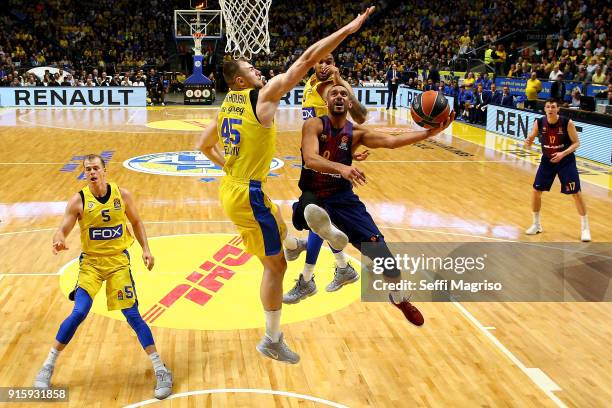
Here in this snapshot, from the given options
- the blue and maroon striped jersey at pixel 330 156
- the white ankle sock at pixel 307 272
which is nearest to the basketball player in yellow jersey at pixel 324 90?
the blue and maroon striped jersey at pixel 330 156

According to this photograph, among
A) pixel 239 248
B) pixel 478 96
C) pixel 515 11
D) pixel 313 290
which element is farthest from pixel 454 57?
pixel 313 290

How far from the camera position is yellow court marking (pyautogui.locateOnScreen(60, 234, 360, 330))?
21.2 ft

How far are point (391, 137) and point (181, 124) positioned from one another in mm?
16615

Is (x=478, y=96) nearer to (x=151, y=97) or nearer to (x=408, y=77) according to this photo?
(x=408, y=77)

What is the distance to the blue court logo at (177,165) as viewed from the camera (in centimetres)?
1359

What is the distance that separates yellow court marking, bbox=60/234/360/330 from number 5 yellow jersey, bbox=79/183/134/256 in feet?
4.54

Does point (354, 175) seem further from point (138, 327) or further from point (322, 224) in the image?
point (138, 327)

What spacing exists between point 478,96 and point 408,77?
6.88 m

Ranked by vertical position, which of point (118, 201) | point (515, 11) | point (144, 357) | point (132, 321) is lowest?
point (144, 357)

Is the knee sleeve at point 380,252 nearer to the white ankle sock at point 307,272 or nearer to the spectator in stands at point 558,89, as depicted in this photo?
the white ankle sock at point 307,272

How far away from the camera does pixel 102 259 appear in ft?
16.8

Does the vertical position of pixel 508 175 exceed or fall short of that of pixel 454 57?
it falls short

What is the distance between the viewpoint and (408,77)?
27828 millimetres

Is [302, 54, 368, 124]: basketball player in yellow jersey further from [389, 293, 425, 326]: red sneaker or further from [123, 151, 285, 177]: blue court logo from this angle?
[123, 151, 285, 177]: blue court logo
